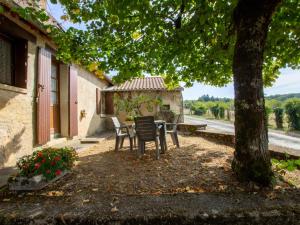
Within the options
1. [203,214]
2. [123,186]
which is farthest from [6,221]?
[203,214]

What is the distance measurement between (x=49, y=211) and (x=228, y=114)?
86.2ft

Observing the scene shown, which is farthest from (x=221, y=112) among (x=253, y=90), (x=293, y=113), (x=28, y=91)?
(x=253, y=90)

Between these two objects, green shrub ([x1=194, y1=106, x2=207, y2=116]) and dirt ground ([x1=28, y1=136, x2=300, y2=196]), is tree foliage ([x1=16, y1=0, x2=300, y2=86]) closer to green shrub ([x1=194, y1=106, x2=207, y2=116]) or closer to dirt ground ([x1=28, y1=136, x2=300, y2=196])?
dirt ground ([x1=28, y1=136, x2=300, y2=196])

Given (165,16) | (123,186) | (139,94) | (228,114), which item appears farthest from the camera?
(228,114)

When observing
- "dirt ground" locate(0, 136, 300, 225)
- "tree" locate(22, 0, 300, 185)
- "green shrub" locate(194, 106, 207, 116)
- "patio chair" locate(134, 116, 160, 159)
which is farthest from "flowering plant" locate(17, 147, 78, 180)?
"green shrub" locate(194, 106, 207, 116)

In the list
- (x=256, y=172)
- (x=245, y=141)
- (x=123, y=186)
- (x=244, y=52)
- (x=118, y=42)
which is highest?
(x=118, y=42)

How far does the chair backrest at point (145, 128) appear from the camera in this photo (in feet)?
16.7

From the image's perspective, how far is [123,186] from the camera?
10.6ft

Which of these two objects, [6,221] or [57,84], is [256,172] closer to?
[6,221]

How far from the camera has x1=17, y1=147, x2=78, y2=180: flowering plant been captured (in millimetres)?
3115

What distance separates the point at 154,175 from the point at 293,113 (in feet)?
45.1

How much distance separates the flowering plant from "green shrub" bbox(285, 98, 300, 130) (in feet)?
48.4

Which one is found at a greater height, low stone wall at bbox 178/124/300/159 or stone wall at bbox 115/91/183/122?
stone wall at bbox 115/91/183/122

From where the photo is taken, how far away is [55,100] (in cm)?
721
